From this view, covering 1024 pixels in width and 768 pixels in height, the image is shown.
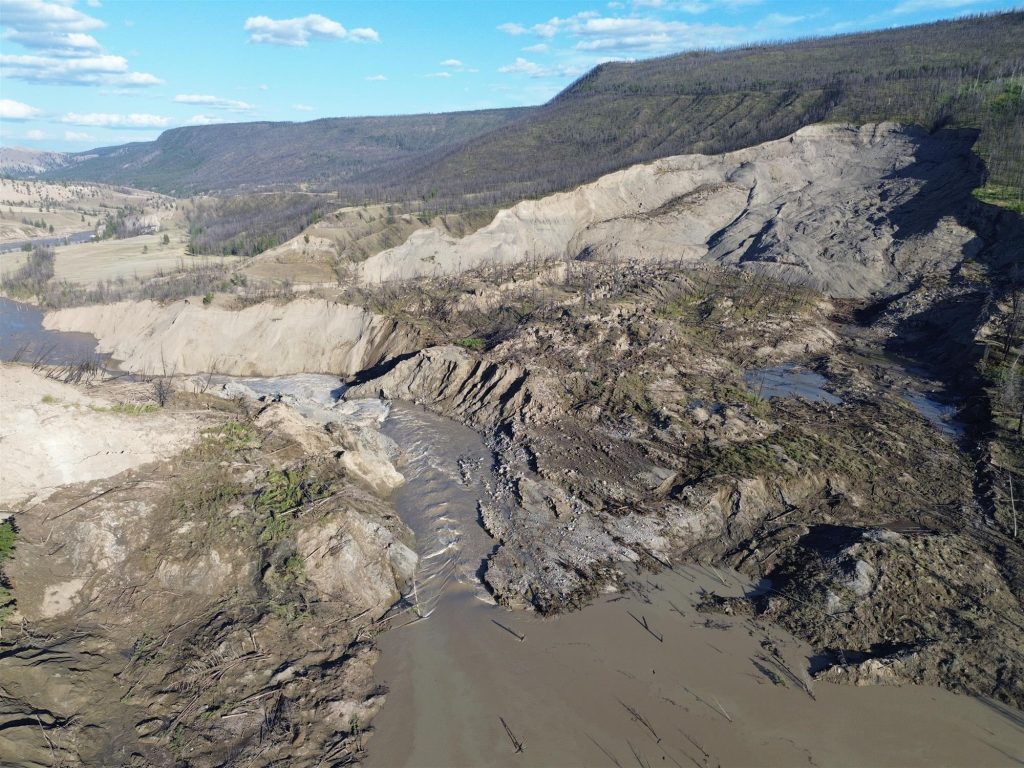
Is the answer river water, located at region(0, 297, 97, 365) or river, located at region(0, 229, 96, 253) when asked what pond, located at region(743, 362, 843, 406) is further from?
river, located at region(0, 229, 96, 253)

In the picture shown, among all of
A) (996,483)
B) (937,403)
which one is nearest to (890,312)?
(937,403)

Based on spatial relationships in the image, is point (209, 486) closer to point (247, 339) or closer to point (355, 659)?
point (355, 659)

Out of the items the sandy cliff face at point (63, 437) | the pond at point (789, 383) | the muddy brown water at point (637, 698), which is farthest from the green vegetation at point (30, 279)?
the pond at point (789, 383)

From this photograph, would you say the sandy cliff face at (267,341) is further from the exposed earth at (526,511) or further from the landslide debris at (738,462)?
the landslide debris at (738,462)

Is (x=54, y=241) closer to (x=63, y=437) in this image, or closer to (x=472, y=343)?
(x=472, y=343)

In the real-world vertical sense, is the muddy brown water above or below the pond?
below

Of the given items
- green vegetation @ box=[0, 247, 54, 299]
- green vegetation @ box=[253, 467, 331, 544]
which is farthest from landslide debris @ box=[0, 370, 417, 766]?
green vegetation @ box=[0, 247, 54, 299]

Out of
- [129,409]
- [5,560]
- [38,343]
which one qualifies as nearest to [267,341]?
[129,409]
